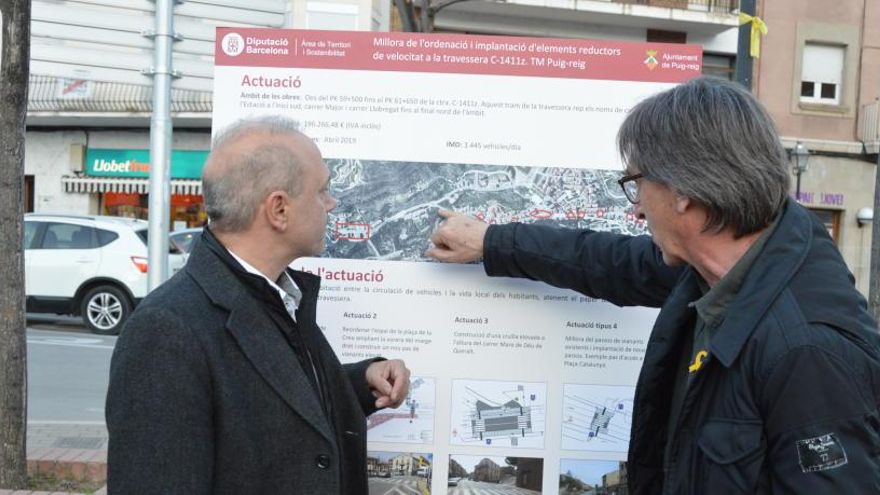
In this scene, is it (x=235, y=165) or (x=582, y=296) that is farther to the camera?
(x=582, y=296)

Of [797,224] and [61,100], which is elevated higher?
[61,100]

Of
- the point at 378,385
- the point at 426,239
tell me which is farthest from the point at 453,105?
the point at 378,385

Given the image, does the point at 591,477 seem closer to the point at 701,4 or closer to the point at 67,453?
the point at 67,453

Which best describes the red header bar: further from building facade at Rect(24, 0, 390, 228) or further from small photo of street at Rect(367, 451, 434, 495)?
building facade at Rect(24, 0, 390, 228)

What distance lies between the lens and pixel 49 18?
372 centimetres

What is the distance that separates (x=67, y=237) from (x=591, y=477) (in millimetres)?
11485

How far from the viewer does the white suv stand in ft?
40.4

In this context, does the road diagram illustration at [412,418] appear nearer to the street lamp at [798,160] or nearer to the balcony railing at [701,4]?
the street lamp at [798,160]

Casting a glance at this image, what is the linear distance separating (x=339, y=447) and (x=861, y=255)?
901 inches

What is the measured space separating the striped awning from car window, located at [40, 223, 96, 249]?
9678mm

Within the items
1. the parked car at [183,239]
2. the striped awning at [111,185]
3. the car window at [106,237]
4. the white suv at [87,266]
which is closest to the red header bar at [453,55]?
the white suv at [87,266]

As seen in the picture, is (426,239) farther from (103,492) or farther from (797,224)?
(103,492)

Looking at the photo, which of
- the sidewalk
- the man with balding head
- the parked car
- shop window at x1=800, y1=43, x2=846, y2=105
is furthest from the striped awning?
the man with balding head

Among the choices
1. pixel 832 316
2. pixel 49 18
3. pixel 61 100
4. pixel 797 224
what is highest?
pixel 61 100
